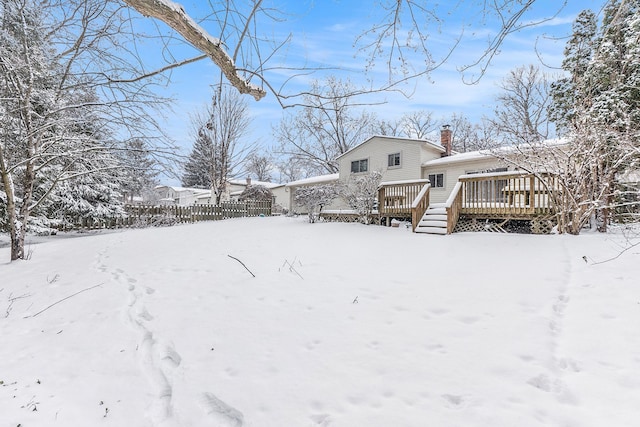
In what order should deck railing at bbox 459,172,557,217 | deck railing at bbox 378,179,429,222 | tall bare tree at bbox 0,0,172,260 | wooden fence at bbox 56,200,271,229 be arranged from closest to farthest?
tall bare tree at bbox 0,0,172,260 → deck railing at bbox 459,172,557,217 → deck railing at bbox 378,179,429,222 → wooden fence at bbox 56,200,271,229

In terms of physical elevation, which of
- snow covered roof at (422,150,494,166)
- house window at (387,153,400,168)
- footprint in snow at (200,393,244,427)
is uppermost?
house window at (387,153,400,168)

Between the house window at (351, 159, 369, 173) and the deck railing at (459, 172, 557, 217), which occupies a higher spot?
the house window at (351, 159, 369, 173)

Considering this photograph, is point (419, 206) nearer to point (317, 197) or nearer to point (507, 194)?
point (507, 194)

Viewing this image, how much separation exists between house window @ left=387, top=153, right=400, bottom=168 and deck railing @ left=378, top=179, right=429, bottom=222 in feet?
20.3

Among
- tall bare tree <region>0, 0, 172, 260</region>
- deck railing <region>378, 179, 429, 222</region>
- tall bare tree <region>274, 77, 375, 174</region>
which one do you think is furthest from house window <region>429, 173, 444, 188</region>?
tall bare tree <region>0, 0, 172, 260</region>

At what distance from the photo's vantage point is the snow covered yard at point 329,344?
1.72 meters

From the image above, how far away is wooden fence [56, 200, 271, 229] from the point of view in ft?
39.8

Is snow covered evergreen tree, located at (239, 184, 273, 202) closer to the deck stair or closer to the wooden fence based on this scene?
the wooden fence

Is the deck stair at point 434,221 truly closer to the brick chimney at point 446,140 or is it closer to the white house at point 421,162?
the white house at point 421,162

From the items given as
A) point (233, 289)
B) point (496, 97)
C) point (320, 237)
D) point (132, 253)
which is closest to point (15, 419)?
point (233, 289)

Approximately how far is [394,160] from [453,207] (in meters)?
8.33

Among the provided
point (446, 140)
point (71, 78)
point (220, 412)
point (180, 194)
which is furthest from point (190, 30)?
point (180, 194)

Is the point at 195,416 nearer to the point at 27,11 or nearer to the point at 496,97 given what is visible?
the point at 27,11

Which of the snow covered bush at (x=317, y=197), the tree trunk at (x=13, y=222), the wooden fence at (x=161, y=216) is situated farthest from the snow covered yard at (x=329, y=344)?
the wooden fence at (x=161, y=216)
